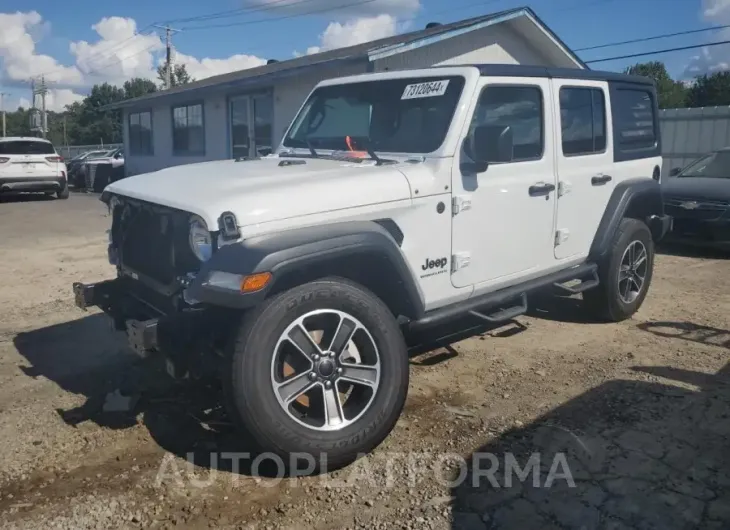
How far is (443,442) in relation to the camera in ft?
12.2

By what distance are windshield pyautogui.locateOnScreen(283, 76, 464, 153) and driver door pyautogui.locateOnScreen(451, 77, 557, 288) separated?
218 millimetres

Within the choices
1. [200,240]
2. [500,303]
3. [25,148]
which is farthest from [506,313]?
[25,148]

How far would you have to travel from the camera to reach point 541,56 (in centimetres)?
1709

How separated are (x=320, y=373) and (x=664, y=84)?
62.7 m

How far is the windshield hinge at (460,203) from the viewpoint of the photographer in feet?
13.3

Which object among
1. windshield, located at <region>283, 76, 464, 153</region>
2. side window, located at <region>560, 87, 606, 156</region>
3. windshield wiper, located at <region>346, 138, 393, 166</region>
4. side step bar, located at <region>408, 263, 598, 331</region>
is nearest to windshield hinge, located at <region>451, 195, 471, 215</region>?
windshield, located at <region>283, 76, 464, 153</region>

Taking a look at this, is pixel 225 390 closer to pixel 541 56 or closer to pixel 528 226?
pixel 528 226

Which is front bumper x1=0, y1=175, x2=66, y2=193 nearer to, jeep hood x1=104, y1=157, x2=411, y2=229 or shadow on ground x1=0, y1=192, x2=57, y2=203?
shadow on ground x1=0, y1=192, x2=57, y2=203

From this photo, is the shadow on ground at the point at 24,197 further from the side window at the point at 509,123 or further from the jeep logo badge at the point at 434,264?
the jeep logo badge at the point at 434,264

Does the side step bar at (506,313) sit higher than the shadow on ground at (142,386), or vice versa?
the side step bar at (506,313)

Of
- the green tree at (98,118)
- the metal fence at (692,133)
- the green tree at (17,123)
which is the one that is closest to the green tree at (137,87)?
the green tree at (98,118)

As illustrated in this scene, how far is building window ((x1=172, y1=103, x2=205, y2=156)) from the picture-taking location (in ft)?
66.7

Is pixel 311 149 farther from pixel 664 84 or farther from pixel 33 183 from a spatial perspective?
pixel 664 84

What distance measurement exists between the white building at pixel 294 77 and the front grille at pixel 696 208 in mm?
5914
